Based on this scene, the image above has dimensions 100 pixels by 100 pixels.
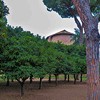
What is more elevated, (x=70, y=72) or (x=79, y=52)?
(x=79, y=52)

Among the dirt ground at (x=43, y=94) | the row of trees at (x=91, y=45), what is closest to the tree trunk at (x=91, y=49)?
the row of trees at (x=91, y=45)

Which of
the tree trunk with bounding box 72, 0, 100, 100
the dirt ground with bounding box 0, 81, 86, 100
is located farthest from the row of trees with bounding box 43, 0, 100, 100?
the dirt ground with bounding box 0, 81, 86, 100

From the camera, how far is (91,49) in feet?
21.6

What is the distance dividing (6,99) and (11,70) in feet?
6.29

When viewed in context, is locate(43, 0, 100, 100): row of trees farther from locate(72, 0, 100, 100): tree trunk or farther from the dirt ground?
the dirt ground

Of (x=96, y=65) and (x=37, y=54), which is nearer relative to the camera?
(x=96, y=65)

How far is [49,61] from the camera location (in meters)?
16.8

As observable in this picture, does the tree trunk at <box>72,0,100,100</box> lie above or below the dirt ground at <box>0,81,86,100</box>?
above

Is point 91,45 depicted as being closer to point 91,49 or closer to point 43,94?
point 91,49

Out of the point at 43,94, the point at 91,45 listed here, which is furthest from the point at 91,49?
the point at 43,94

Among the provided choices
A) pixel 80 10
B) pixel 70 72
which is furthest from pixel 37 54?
pixel 80 10

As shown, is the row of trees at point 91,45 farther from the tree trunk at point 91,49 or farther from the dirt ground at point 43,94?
the dirt ground at point 43,94

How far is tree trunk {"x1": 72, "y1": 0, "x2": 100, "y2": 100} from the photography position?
6426 millimetres

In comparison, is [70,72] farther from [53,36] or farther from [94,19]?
[53,36]
